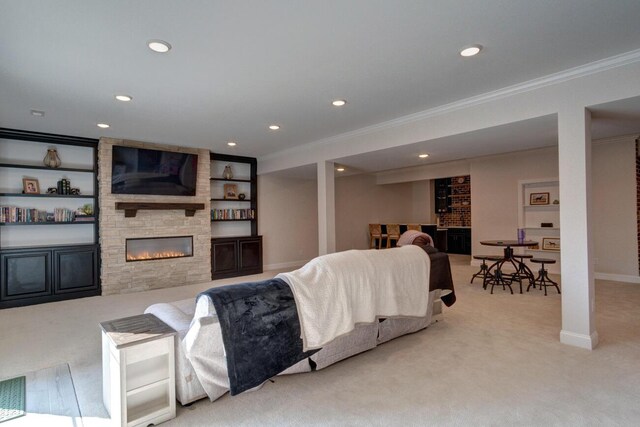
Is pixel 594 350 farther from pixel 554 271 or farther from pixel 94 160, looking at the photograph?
pixel 94 160

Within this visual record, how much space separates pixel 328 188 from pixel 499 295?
10.2 ft

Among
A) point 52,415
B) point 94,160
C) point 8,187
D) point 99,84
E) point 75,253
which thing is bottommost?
point 52,415

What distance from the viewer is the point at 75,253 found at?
5180mm

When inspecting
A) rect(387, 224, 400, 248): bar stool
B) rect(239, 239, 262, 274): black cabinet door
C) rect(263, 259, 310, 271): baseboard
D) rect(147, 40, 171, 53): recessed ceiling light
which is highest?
rect(147, 40, 171, 53): recessed ceiling light

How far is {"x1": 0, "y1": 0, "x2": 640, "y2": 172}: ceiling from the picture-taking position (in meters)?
2.18

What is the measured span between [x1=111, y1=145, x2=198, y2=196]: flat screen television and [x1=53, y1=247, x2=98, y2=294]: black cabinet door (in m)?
1.09

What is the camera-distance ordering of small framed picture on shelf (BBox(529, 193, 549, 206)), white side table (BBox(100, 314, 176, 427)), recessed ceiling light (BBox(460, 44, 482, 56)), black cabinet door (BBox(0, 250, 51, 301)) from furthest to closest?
small framed picture on shelf (BBox(529, 193, 549, 206)) → black cabinet door (BBox(0, 250, 51, 301)) → recessed ceiling light (BBox(460, 44, 482, 56)) → white side table (BBox(100, 314, 176, 427))

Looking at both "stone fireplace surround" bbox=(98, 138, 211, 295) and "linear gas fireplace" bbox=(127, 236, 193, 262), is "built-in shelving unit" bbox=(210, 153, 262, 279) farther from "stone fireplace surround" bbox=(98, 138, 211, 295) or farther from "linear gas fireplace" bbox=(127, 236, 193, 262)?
"linear gas fireplace" bbox=(127, 236, 193, 262)

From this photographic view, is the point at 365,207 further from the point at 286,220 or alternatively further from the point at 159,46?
the point at 159,46

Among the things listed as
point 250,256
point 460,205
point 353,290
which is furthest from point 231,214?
point 460,205

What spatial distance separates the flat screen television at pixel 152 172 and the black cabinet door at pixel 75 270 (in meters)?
1.09

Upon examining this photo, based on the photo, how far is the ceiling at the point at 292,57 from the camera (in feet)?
7.14

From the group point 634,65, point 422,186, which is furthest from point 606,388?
point 422,186

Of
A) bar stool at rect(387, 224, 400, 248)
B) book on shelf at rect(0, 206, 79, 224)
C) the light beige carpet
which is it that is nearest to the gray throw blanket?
the light beige carpet
